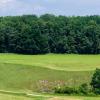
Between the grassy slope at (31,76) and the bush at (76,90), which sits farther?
the grassy slope at (31,76)

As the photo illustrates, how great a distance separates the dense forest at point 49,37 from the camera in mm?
90500

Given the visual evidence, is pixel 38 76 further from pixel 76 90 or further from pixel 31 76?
pixel 76 90

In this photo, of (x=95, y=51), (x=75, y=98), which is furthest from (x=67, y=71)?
(x=95, y=51)

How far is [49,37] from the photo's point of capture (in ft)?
312

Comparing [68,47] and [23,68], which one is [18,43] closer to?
[68,47]

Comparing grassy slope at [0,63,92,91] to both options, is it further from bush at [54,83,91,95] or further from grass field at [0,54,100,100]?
bush at [54,83,91,95]

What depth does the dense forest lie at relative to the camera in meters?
90.5

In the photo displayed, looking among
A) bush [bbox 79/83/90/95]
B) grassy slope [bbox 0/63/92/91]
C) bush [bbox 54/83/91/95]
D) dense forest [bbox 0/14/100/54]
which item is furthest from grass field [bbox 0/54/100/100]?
dense forest [bbox 0/14/100/54]

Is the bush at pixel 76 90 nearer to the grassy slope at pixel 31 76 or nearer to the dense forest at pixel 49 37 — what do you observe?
the grassy slope at pixel 31 76

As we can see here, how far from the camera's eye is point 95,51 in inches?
3597

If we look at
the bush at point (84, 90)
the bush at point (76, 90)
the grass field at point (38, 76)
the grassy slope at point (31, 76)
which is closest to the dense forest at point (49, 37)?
the grass field at point (38, 76)

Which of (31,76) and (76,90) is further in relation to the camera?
(31,76)

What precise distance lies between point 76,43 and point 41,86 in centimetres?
5190

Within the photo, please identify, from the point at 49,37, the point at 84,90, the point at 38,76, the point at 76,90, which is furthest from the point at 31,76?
the point at 49,37
